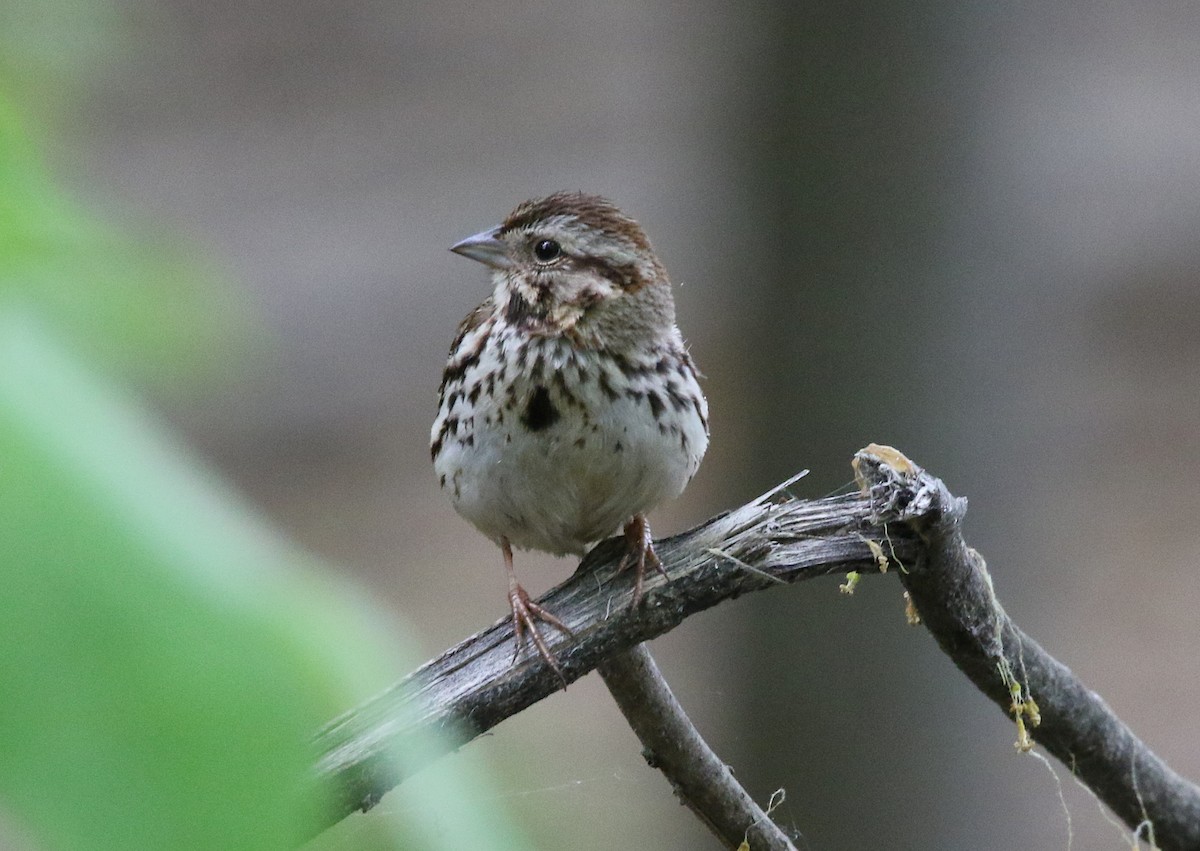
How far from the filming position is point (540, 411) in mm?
2326

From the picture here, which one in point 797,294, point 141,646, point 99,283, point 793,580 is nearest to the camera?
point 141,646

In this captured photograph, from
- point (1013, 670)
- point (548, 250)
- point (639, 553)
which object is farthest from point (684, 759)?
point (548, 250)

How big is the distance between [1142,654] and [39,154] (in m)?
7.21

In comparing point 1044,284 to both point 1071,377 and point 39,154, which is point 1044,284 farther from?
point 39,154

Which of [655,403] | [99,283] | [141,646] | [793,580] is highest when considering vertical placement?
[99,283]

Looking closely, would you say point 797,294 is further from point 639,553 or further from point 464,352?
point 639,553

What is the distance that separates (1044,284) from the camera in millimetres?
4422

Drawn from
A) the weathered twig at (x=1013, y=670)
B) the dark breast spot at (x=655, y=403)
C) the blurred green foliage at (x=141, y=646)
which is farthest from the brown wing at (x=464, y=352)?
the blurred green foliage at (x=141, y=646)

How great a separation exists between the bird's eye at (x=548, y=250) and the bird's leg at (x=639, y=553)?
0.49m

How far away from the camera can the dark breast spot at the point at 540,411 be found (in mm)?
2322

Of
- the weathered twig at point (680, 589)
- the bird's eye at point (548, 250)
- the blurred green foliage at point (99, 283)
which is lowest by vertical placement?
the weathered twig at point (680, 589)

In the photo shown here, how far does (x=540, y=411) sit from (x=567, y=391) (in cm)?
5

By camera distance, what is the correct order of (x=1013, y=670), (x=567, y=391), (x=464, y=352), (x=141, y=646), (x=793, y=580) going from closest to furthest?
1. (x=141, y=646)
2. (x=793, y=580)
3. (x=1013, y=670)
4. (x=567, y=391)
5. (x=464, y=352)

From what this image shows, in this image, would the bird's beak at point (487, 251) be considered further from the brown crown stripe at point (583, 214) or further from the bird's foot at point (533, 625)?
the bird's foot at point (533, 625)
